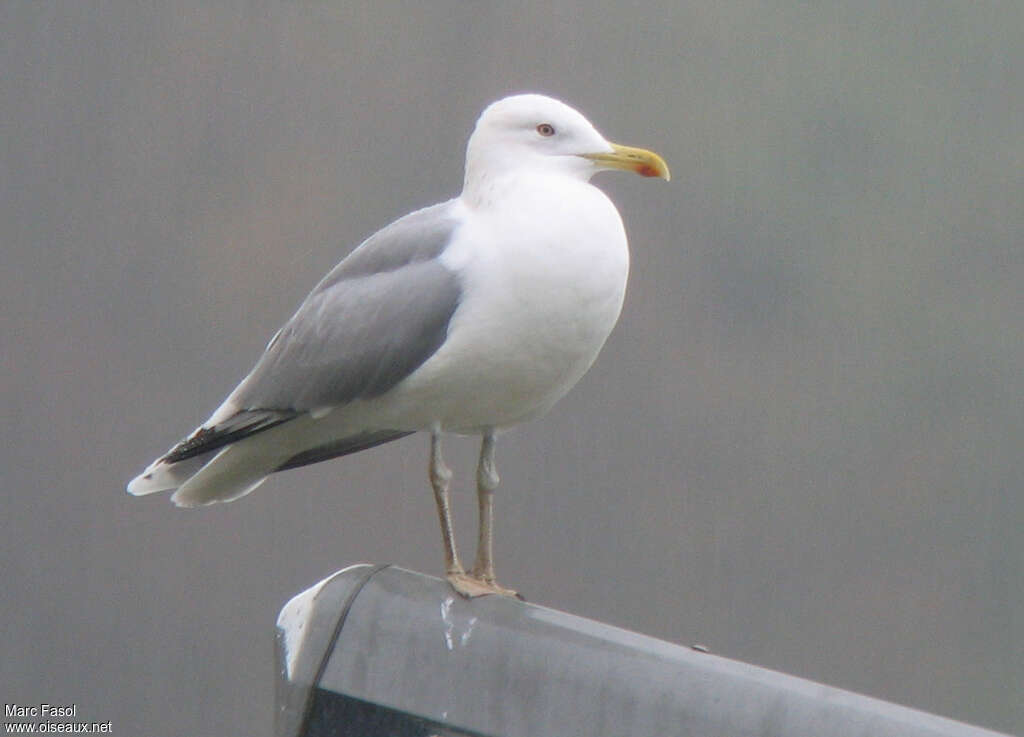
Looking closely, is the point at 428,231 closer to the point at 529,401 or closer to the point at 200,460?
the point at 529,401

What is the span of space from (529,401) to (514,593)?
0.70ft

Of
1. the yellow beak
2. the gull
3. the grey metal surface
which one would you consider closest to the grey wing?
the gull

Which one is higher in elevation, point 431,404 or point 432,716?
point 431,404

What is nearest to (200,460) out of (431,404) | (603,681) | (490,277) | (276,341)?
(276,341)

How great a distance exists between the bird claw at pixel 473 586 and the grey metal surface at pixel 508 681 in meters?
0.11

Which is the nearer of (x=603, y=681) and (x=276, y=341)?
(x=603, y=681)

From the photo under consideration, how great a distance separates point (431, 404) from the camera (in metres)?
1.95

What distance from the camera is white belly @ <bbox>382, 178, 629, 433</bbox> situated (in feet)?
6.05

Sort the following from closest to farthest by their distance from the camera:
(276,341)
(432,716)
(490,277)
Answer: (432,716) → (490,277) → (276,341)

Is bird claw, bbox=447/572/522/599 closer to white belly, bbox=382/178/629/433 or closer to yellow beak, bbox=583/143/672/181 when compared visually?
white belly, bbox=382/178/629/433

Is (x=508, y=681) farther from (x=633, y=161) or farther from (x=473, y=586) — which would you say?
(x=633, y=161)

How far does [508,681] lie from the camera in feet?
4.65

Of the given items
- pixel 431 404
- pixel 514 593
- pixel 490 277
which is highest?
pixel 490 277

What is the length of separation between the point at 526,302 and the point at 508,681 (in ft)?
1.72
